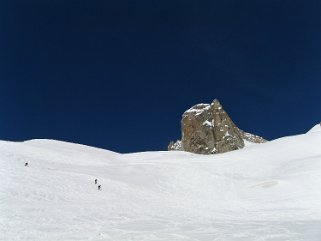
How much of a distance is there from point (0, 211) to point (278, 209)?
56.0ft

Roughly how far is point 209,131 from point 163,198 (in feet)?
370

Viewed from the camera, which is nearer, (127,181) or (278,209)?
(278,209)

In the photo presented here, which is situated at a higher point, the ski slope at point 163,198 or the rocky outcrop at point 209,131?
the rocky outcrop at point 209,131

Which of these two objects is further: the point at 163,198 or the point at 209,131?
the point at 209,131

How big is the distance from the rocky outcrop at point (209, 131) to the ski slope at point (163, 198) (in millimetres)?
82505

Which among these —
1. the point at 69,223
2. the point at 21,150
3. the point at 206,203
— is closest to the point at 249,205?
the point at 206,203

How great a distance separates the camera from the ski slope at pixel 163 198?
1596cm

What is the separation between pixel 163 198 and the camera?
31062 millimetres

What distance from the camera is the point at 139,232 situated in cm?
1598

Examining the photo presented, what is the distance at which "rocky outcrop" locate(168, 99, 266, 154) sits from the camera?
138625 millimetres

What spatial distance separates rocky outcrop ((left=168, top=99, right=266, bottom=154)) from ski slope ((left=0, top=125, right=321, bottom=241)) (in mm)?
82505

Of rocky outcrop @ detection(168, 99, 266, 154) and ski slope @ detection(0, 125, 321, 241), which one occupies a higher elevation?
rocky outcrop @ detection(168, 99, 266, 154)

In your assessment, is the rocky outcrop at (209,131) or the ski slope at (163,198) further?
the rocky outcrop at (209,131)

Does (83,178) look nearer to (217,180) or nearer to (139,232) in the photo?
(217,180)
